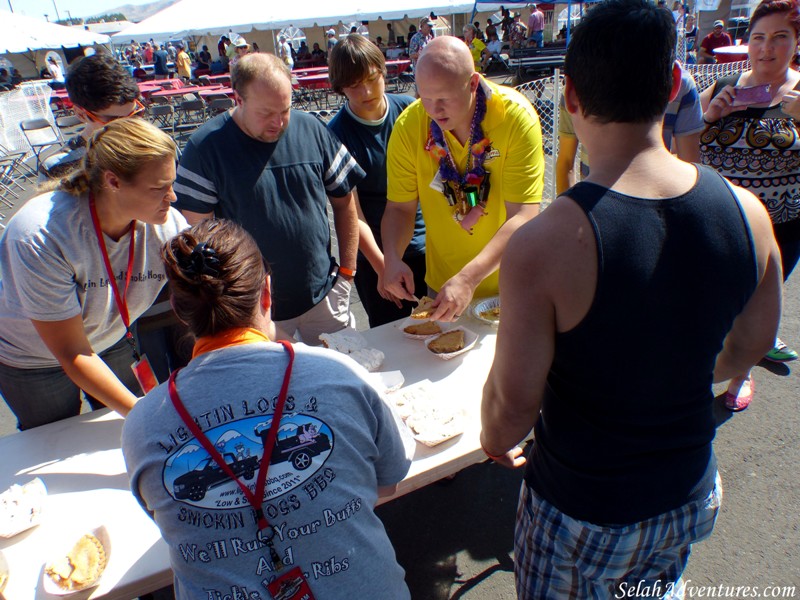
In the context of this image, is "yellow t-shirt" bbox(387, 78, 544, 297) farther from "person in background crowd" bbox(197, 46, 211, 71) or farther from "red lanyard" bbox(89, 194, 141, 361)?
"person in background crowd" bbox(197, 46, 211, 71)

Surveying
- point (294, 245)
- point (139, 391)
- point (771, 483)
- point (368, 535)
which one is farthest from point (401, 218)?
point (771, 483)

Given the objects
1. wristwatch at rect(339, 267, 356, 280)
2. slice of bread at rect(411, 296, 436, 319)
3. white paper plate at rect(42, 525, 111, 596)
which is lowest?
white paper plate at rect(42, 525, 111, 596)

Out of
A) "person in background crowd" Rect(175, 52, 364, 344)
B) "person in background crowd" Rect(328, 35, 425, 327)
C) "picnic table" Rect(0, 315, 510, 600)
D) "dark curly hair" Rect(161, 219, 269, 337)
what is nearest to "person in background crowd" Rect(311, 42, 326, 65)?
"person in background crowd" Rect(328, 35, 425, 327)

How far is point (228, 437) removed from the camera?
1047 millimetres

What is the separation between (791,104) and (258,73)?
234 cm

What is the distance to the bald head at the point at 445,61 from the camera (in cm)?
199

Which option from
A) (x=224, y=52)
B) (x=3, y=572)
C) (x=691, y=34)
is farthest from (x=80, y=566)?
(x=224, y=52)

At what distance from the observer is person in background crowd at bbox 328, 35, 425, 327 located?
2602 millimetres

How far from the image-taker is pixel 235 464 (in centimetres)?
104

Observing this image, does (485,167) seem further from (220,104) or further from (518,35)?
(518,35)

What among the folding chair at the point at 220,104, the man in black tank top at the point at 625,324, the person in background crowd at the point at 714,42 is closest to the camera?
the man in black tank top at the point at 625,324

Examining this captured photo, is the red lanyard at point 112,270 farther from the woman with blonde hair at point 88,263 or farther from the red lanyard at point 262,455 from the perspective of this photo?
the red lanyard at point 262,455

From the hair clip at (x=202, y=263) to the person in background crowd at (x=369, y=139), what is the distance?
1451mm

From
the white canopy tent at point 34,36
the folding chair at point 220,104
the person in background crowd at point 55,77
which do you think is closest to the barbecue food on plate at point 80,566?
the folding chair at point 220,104
